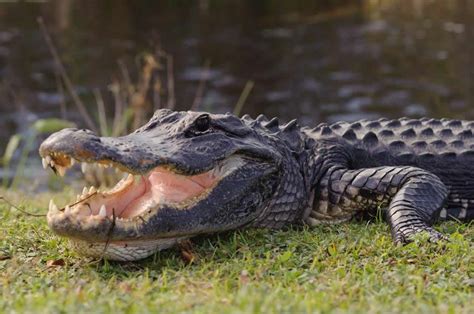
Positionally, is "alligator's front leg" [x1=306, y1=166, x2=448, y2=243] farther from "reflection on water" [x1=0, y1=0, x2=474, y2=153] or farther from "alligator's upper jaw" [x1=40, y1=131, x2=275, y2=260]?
"reflection on water" [x1=0, y1=0, x2=474, y2=153]

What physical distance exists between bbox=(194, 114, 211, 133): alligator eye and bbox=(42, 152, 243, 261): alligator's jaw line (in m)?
0.22

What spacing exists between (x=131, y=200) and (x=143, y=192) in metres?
0.10

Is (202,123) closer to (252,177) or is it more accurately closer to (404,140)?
(252,177)

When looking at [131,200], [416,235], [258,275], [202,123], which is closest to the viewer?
[258,275]

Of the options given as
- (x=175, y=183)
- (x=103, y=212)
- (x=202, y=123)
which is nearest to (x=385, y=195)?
(x=202, y=123)

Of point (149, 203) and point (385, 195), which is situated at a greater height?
point (149, 203)

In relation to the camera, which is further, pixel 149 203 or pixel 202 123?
→ pixel 202 123

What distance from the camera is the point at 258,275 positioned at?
3871mm

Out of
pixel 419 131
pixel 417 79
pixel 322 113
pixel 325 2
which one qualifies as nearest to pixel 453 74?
pixel 417 79

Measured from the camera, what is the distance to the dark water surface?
42.8ft

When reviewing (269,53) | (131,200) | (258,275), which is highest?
(131,200)

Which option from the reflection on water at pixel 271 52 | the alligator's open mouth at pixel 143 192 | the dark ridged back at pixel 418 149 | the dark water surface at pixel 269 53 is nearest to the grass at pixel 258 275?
the alligator's open mouth at pixel 143 192

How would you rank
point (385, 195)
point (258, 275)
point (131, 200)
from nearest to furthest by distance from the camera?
point (258, 275) < point (131, 200) < point (385, 195)

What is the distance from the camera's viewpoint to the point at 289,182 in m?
4.96
